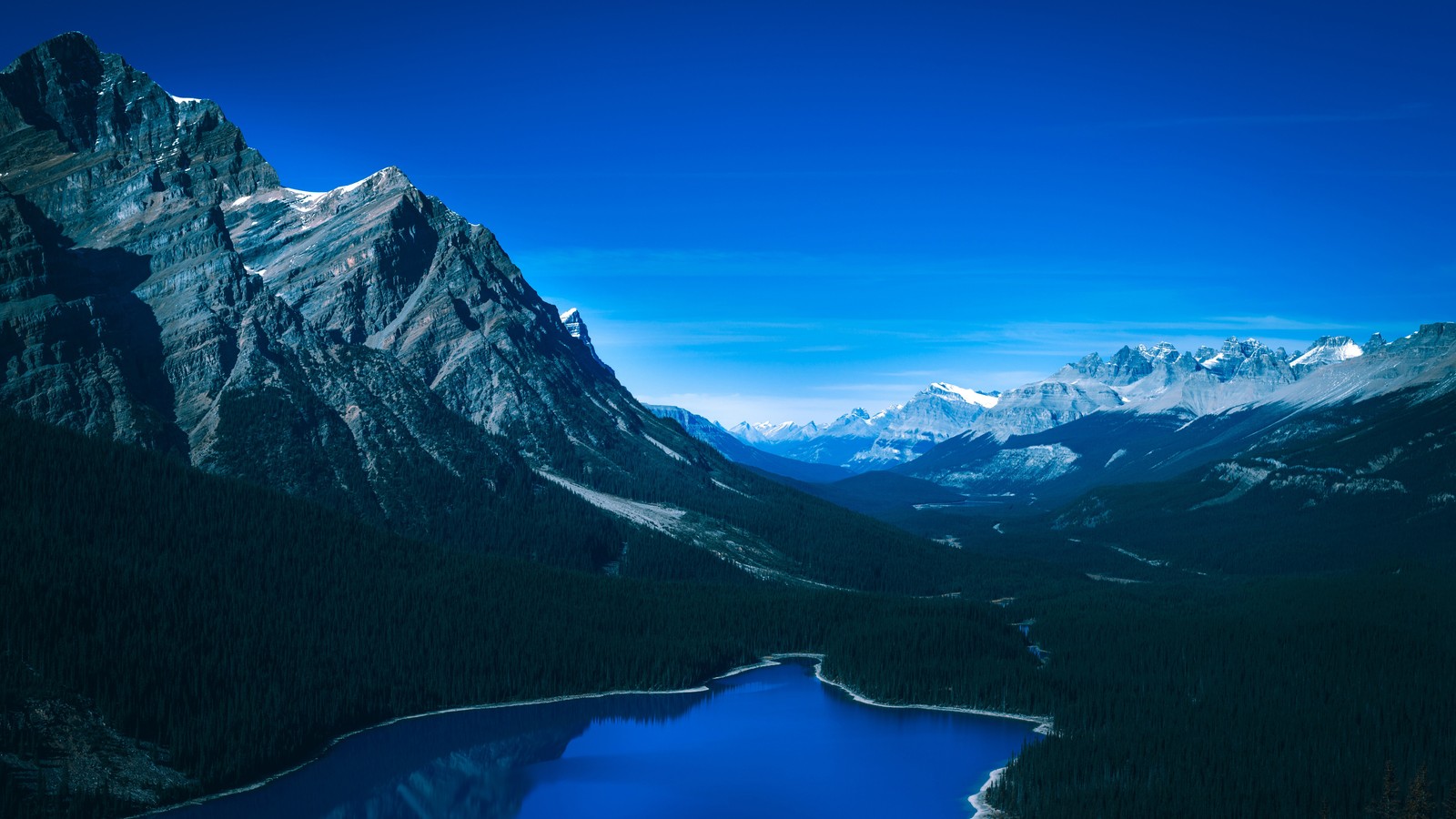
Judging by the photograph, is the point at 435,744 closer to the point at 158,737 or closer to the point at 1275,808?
the point at 158,737

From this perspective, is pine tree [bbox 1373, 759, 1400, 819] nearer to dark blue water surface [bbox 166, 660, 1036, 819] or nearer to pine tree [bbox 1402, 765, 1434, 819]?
pine tree [bbox 1402, 765, 1434, 819]

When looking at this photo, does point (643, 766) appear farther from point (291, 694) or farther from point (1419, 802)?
point (1419, 802)

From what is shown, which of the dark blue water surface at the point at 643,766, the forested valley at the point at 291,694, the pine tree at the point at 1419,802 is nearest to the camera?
the pine tree at the point at 1419,802

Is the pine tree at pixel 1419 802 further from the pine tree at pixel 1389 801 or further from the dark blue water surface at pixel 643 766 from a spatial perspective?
the dark blue water surface at pixel 643 766

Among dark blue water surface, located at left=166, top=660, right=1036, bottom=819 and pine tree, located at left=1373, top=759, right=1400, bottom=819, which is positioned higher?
pine tree, located at left=1373, top=759, right=1400, bottom=819

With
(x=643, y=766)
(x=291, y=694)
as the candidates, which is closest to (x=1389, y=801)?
(x=643, y=766)

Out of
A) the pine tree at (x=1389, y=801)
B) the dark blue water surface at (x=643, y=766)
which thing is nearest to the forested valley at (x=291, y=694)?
the pine tree at (x=1389, y=801)

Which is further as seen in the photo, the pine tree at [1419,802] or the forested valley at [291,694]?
the forested valley at [291,694]

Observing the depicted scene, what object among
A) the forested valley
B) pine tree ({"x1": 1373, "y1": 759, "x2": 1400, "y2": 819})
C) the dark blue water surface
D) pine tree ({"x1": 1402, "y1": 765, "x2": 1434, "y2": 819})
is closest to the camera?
pine tree ({"x1": 1402, "y1": 765, "x2": 1434, "y2": 819})

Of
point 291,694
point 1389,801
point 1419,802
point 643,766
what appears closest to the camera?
point 1419,802

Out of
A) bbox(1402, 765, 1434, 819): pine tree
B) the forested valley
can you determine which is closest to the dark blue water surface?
the forested valley
